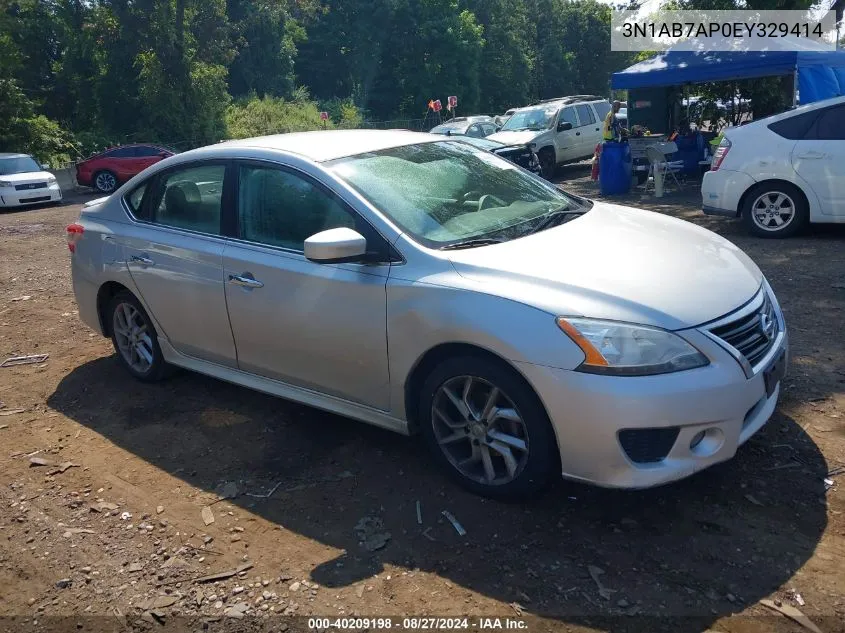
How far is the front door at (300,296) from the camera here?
381 cm

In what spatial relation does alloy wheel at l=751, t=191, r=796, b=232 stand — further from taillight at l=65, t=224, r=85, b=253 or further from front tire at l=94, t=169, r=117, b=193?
front tire at l=94, t=169, r=117, b=193

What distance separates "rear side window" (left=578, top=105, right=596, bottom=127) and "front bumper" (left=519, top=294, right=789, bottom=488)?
58.1 feet

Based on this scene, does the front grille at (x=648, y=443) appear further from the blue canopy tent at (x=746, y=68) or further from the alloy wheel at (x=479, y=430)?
the blue canopy tent at (x=746, y=68)

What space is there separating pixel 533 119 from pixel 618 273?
16760mm

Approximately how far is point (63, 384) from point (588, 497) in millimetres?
4072

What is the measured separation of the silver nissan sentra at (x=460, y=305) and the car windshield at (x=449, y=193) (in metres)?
0.01

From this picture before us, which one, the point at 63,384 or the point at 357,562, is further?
the point at 63,384

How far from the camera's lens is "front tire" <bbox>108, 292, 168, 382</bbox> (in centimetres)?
524

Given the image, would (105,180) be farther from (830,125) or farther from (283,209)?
(283,209)

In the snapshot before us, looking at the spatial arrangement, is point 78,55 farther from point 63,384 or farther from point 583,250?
point 583,250

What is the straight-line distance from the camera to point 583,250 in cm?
370

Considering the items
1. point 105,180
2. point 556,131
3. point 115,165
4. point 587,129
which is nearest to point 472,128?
point 587,129

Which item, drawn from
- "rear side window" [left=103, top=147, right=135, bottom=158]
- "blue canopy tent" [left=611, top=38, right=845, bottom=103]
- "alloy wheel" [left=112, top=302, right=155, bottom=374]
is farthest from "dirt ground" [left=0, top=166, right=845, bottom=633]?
"rear side window" [left=103, top=147, right=135, bottom=158]

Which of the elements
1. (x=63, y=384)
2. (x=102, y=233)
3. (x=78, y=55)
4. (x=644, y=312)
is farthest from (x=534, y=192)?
(x=78, y=55)
